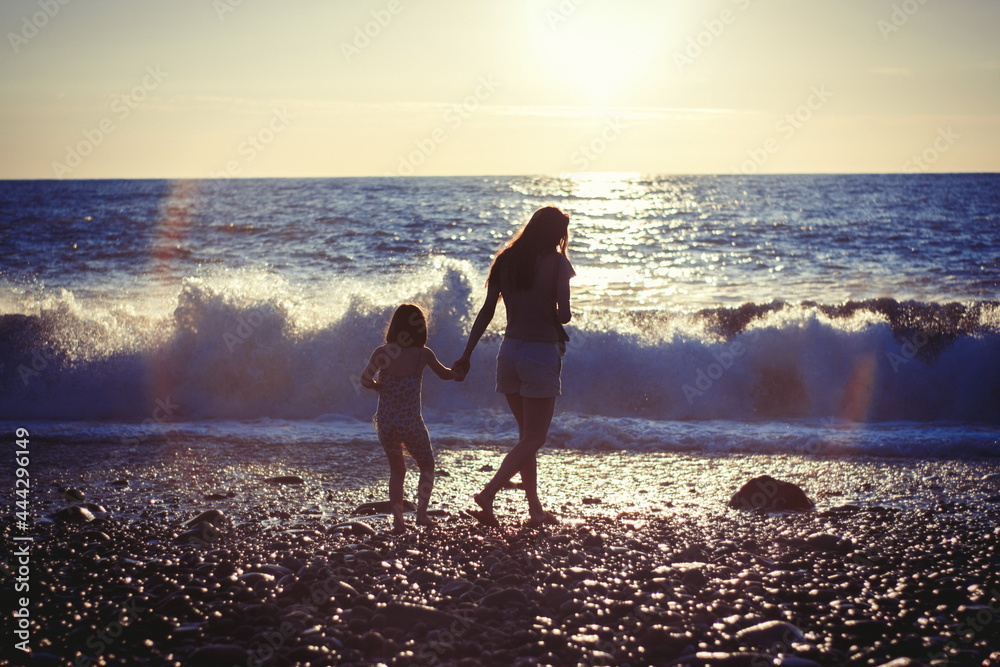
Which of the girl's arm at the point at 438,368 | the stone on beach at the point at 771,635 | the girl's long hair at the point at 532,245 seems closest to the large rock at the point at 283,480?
the girl's arm at the point at 438,368

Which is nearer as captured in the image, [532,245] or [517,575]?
[517,575]

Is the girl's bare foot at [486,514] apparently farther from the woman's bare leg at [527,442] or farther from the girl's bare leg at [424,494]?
the girl's bare leg at [424,494]

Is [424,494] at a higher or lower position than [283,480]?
higher

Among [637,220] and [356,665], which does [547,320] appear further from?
[637,220]

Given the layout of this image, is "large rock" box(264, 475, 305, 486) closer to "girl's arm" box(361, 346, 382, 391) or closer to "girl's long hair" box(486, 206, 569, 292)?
"girl's arm" box(361, 346, 382, 391)

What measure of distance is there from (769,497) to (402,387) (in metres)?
2.73

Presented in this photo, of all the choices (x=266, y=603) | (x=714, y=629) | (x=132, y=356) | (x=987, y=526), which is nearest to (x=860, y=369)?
(x=987, y=526)

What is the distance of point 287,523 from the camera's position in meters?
5.02

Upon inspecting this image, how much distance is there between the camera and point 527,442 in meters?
4.65

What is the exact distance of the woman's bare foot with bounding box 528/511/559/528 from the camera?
4.84 metres

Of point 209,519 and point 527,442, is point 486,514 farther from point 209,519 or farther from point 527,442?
point 209,519

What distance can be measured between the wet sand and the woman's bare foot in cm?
9

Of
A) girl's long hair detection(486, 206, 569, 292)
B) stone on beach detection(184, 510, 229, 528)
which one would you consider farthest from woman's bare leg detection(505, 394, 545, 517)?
stone on beach detection(184, 510, 229, 528)

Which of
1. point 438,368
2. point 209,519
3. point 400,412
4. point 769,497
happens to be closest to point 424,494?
point 400,412
